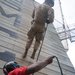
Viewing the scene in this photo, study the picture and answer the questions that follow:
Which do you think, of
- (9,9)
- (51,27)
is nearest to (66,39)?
(51,27)

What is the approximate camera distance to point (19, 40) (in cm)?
445

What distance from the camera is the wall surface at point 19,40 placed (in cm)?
366

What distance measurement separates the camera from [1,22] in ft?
15.7

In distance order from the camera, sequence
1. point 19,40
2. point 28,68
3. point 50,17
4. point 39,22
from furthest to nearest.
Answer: point 19,40 < point 39,22 < point 50,17 < point 28,68

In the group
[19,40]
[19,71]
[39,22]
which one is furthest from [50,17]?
[19,71]

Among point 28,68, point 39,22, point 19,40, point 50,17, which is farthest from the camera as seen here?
point 19,40

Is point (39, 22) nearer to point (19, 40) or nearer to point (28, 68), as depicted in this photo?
point (19, 40)

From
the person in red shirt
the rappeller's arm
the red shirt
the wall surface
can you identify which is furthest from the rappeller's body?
the red shirt

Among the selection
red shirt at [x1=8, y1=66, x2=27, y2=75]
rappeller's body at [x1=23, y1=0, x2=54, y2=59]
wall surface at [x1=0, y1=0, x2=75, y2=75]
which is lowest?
wall surface at [x1=0, y1=0, x2=75, y2=75]

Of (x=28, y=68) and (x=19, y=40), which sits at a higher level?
(x=28, y=68)

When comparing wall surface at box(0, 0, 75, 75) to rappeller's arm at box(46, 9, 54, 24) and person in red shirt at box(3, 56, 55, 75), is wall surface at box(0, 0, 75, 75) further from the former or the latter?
person in red shirt at box(3, 56, 55, 75)

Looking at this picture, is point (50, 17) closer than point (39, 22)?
Yes

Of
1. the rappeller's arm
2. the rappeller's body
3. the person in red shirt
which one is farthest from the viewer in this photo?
the rappeller's body

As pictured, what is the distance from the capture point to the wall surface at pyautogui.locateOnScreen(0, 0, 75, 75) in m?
3.66
